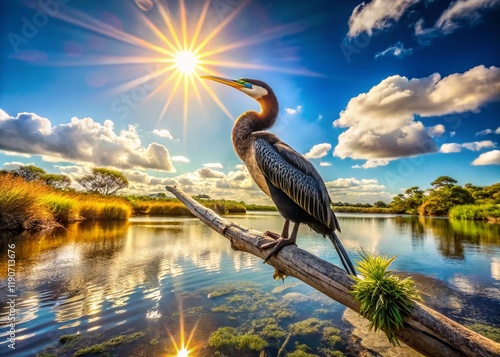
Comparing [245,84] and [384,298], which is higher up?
[245,84]

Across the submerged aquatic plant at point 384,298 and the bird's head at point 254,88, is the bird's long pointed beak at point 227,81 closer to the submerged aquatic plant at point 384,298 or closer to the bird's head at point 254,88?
the bird's head at point 254,88

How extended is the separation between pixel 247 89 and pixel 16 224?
12.8m

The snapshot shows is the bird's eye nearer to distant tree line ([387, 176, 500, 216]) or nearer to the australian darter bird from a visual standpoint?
the australian darter bird

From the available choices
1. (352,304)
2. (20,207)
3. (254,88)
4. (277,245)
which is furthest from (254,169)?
(20,207)

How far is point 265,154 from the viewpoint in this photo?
267cm

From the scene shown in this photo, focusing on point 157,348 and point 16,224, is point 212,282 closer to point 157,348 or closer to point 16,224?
point 157,348

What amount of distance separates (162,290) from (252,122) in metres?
4.51

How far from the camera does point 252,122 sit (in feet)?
9.86

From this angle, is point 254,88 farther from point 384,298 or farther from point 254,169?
point 384,298

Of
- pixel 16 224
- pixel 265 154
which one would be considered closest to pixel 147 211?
pixel 16 224

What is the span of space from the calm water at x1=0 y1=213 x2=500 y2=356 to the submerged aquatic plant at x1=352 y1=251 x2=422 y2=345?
235 centimetres

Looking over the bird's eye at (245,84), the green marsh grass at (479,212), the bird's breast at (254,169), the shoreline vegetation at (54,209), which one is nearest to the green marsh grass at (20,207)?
the shoreline vegetation at (54,209)

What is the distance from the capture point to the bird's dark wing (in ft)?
8.00

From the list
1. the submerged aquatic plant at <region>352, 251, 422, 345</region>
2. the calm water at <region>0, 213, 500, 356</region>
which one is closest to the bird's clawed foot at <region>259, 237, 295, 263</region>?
the submerged aquatic plant at <region>352, 251, 422, 345</region>
